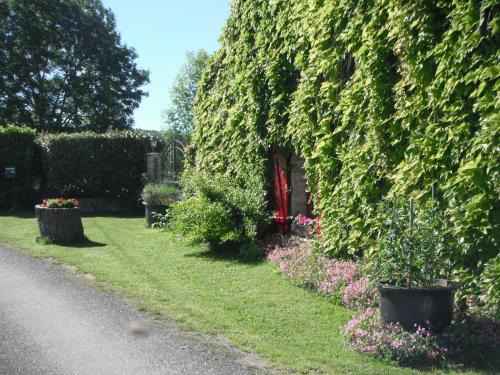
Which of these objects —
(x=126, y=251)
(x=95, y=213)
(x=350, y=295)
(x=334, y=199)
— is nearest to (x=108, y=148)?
(x=95, y=213)

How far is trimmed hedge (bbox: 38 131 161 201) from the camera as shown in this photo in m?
20.9

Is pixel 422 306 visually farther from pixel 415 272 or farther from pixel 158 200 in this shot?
pixel 158 200

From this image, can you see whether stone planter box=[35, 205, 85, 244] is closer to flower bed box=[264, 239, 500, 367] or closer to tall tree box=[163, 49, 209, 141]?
flower bed box=[264, 239, 500, 367]

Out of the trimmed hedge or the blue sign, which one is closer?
the blue sign

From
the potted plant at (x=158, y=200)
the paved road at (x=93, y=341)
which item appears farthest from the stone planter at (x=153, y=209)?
the paved road at (x=93, y=341)

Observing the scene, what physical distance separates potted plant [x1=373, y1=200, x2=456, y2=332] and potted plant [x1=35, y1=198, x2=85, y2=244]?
8.58 metres

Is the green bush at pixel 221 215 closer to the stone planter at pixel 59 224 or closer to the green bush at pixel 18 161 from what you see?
the stone planter at pixel 59 224

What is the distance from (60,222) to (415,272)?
9076 mm

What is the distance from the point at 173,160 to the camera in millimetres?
18016

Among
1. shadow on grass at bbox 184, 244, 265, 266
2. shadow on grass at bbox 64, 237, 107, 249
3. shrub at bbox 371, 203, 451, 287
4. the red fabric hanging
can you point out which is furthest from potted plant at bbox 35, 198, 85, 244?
shrub at bbox 371, 203, 451, 287

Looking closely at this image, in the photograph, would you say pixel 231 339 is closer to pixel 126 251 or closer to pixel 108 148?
pixel 126 251

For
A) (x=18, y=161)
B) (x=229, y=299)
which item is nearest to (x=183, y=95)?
(x=18, y=161)

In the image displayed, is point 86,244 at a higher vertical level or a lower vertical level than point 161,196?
lower

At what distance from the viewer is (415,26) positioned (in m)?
6.45
